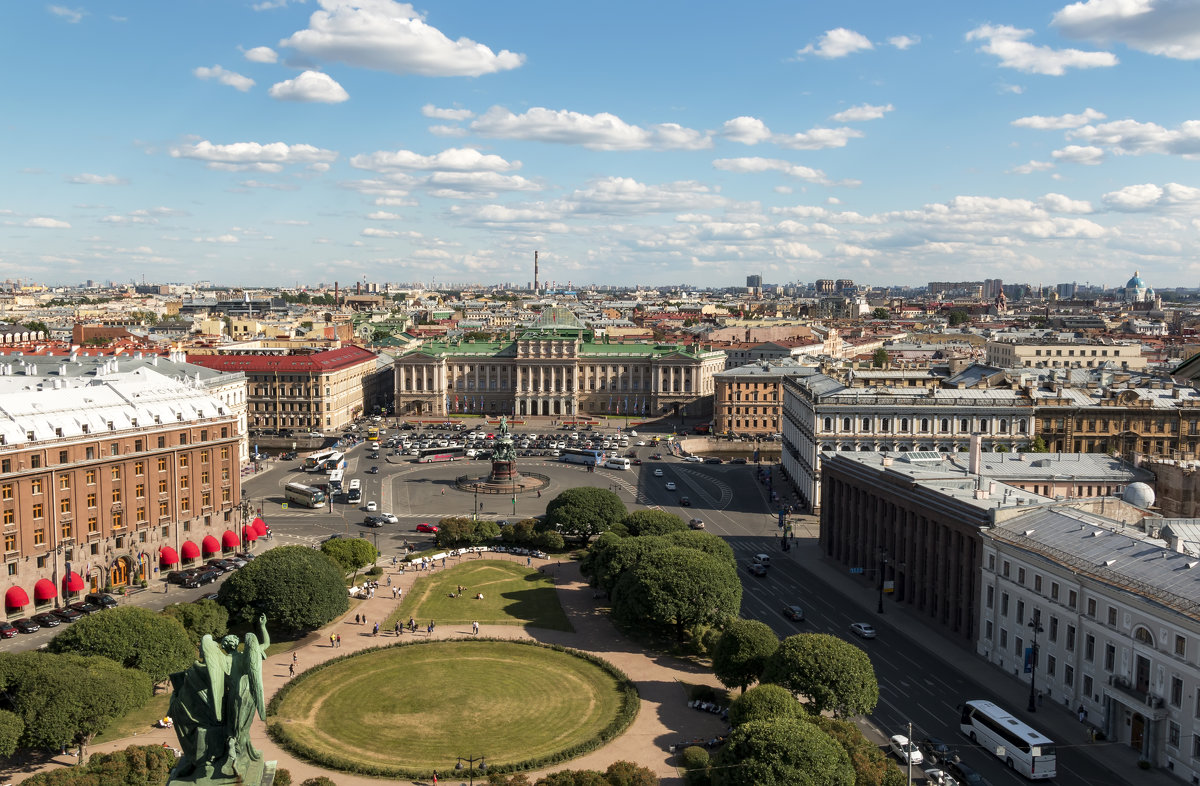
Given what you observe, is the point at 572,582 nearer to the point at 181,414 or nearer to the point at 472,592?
the point at 472,592

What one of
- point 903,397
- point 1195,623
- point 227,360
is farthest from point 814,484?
point 227,360

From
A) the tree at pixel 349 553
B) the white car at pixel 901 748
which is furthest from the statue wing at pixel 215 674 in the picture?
the tree at pixel 349 553

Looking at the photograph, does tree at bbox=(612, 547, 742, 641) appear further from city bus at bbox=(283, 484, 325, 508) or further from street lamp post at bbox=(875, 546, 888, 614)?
city bus at bbox=(283, 484, 325, 508)

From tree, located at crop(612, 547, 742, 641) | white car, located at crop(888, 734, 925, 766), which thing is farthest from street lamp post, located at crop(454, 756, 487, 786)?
white car, located at crop(888, 734, 925, 766)

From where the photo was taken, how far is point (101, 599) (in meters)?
86.8

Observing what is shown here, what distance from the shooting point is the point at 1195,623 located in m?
55.2

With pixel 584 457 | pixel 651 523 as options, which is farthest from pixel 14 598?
pixel 584 457

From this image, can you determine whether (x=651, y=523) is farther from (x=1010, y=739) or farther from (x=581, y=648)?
(x=1010, y=739)

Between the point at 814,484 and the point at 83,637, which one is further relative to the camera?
the point at 814,484

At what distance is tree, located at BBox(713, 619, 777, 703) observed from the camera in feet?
215

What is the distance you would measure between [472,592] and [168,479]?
33.5 metres

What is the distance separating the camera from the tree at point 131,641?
64.1 m

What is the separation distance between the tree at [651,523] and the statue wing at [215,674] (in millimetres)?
60895

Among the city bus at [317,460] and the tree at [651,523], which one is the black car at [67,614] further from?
the city bus at [317,460]
